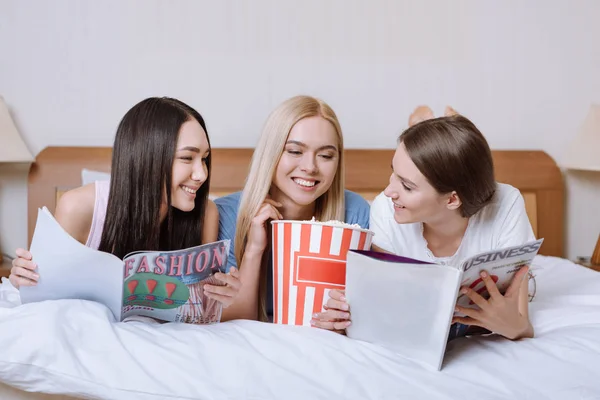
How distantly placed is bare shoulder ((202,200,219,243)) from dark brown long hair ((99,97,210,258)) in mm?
198

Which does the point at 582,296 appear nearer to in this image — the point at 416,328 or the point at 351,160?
the point at 416,328

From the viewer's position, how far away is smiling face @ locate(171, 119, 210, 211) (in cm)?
174

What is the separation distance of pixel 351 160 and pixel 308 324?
1.54m

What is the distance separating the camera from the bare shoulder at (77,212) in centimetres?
179

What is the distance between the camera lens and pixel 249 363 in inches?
52.9

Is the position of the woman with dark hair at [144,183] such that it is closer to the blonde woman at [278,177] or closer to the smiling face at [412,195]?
the blonde woman at [278,177]

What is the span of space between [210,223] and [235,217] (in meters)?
0.16

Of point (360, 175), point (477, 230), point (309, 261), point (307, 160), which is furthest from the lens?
point (360, 175)

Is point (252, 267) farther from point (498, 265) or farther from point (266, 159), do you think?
point (498, 265)

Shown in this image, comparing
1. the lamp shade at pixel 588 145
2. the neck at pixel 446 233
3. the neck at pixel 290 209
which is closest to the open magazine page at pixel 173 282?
the neck at pixel 290 209

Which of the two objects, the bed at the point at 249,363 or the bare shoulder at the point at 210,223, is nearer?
the bed at the point at 249,363

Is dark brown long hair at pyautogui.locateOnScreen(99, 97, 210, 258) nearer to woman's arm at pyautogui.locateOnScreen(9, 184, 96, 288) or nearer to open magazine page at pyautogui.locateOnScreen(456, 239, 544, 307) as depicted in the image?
woman's arm at pyautogui.locateOnScreen(9, 184, 96, 288)

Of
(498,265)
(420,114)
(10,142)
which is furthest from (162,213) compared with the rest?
(420,114)

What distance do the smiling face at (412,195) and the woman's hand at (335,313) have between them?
31cm
